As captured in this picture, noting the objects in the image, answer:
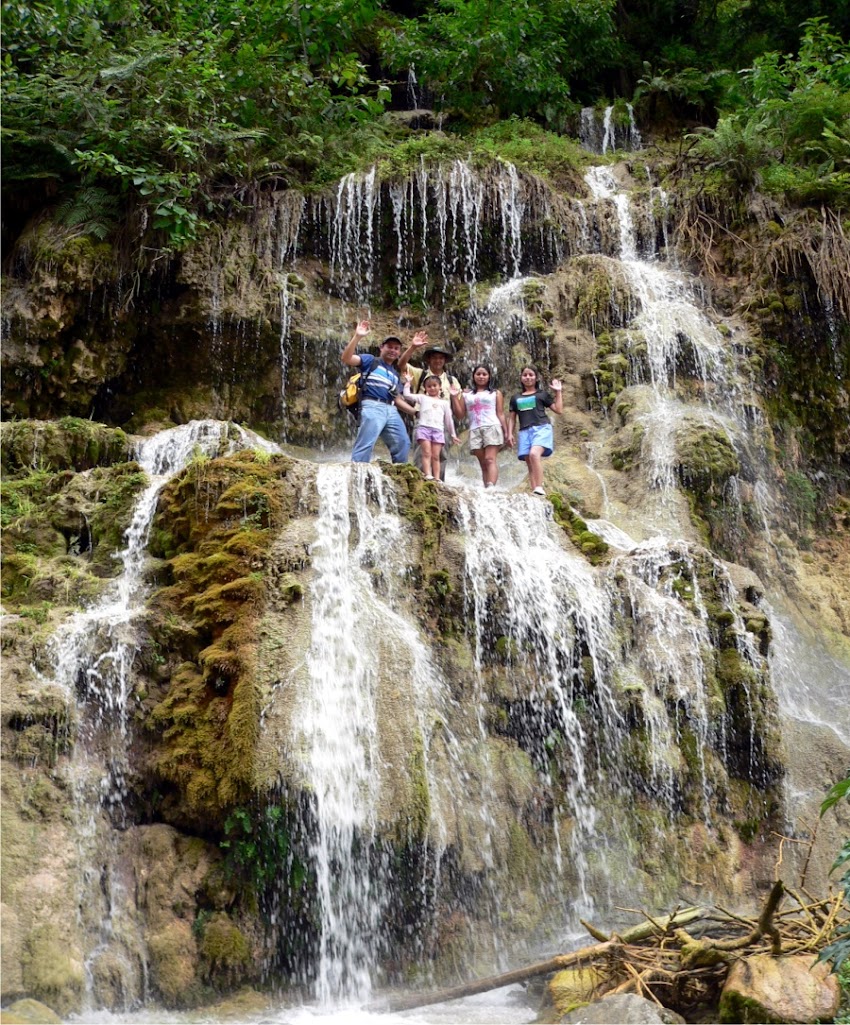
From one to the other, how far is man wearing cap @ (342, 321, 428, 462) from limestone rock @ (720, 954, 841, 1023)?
5811 mm

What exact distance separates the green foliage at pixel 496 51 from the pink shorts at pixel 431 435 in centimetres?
1006

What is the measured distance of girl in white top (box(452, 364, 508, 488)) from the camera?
38.8 ft

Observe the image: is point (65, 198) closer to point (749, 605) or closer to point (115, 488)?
point (115, 488)

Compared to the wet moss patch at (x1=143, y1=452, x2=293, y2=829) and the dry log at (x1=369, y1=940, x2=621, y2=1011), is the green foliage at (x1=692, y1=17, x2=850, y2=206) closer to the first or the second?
the wet moss patch at (x1=143, y1=452, x2=293, y2=829)

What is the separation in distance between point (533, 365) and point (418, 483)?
492cm

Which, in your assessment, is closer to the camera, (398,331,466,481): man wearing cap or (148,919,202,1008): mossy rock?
(148,919,202,1008): mossy rock

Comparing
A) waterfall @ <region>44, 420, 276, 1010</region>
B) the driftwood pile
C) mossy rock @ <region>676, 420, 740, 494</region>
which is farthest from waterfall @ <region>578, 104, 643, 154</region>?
the driftwood pile

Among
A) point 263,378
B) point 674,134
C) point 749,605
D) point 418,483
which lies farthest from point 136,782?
point 674,134

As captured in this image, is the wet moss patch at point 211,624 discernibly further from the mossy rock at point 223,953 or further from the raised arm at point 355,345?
the raised arm at point 355,345

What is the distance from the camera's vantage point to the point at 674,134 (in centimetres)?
2044

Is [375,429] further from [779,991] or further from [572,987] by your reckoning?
[779,991]

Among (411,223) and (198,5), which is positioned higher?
(198,5)

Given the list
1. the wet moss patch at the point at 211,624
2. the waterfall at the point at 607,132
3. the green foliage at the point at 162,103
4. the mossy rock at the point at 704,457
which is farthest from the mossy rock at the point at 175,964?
the waterfall at the point at 607,132

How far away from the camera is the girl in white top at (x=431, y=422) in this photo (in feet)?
37.0
